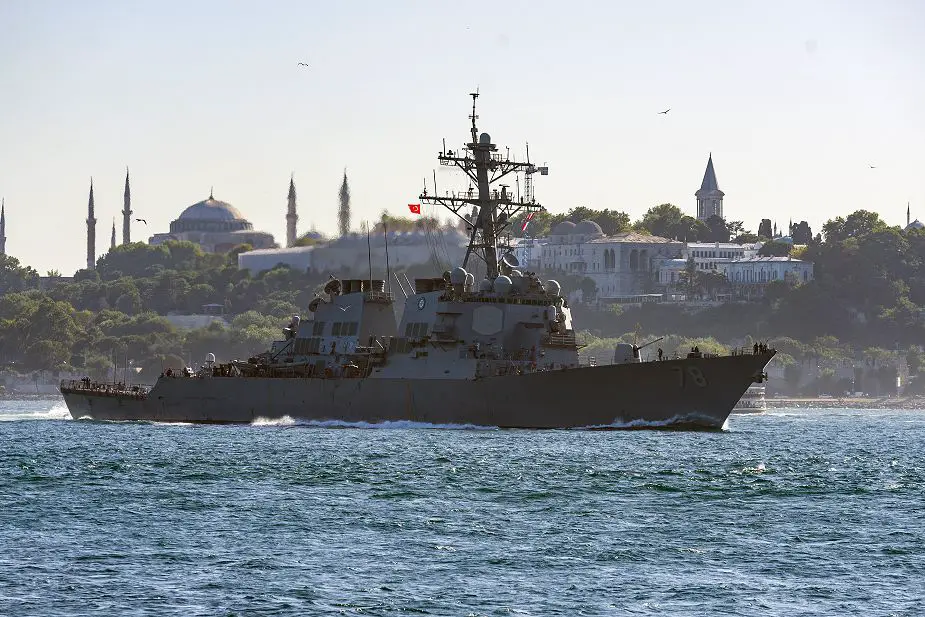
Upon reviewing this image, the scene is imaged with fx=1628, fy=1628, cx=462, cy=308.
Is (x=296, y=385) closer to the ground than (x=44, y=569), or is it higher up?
higher up

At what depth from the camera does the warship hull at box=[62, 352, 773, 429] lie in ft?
183

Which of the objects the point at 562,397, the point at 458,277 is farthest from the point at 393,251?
the point at 562,397

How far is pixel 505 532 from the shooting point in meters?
32.2

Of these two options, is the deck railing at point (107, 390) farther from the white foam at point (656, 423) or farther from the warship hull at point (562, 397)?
the white foam at point (656, 423)

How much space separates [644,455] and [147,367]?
142578 mm

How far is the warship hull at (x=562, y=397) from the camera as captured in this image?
55.7 meters

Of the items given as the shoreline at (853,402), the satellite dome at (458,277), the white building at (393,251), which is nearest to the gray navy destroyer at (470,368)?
the satellite dome at (458,277)

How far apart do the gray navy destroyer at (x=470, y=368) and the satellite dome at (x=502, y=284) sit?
0.16 ft

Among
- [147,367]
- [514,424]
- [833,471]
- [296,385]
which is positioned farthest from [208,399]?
[147,367]

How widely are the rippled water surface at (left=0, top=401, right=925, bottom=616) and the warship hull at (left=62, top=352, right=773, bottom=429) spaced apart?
8.85 ft

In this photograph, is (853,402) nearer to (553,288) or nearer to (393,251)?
(393,251)

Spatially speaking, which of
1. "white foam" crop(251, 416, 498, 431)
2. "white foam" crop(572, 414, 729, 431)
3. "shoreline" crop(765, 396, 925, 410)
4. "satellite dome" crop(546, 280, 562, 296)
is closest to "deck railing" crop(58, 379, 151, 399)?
"white foam" crop(251, 416, 498, 431)

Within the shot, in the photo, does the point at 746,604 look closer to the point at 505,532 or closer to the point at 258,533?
the point at 505,532

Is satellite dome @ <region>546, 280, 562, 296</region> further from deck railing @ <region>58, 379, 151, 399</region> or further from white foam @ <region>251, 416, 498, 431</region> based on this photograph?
deck railing @ <region>58, 379, 151, 399</region>
